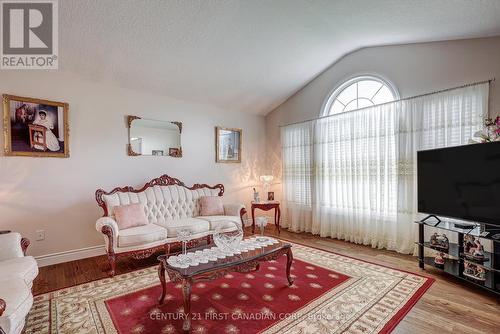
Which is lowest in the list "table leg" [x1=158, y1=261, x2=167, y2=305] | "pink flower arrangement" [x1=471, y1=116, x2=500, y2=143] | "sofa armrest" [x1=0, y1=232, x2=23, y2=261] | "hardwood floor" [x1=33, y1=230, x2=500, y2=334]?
"hardwood floor" [x1=33, y1=230, x2=500, y2=334]

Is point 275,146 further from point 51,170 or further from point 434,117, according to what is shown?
point 51,170

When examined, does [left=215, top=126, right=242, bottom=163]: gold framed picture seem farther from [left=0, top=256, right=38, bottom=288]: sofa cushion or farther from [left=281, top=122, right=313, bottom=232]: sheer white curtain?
[left=0, top=256, right=38, bottom=288]: sofa cushion

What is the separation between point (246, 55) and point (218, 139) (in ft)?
5.94

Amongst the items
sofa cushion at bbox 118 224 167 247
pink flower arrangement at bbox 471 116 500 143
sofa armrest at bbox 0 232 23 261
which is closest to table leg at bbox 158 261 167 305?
sofa cushion at bbox 118 224 167 247

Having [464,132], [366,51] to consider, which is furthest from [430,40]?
[464,132]

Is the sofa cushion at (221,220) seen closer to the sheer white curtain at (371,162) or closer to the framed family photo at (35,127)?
the sheer white curtain at (371,162)

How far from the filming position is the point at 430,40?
3406 mm

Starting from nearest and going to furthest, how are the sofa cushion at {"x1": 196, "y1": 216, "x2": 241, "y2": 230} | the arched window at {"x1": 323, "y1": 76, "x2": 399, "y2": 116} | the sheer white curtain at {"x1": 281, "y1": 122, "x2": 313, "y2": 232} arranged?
the sofa cushion at {"x1": 196, "y1": 216, "x2": 241, "y2": 230} < the arched window at {"x1": 323, "y1": 76, "x2": 399, "y2": 116} < the sheer white curtain at {"x1": 281, "y1": 122, "x2": 313, "y2": 232}

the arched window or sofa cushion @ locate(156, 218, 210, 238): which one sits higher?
the arched window

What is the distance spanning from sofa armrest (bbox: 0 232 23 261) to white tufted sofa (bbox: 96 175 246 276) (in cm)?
76

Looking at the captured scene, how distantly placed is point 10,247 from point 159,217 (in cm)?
187

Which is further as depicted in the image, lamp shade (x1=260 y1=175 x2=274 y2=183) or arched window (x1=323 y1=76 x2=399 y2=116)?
lamp shade (x1=260 y1=175 x2=274 y2=183)

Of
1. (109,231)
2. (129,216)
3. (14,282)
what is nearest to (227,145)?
(129,216)

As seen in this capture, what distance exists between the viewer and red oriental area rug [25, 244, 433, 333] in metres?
1.93
